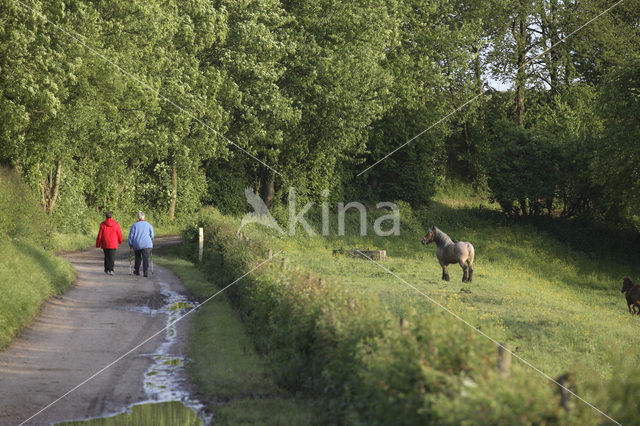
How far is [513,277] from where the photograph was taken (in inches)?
1382

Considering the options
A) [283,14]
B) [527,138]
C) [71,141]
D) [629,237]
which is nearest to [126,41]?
[71,141]

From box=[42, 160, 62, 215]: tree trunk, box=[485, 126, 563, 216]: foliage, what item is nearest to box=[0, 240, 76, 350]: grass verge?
box=[42, 160, 62, 215]: tree trunk

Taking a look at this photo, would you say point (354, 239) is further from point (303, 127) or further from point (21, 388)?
point (21, 388)

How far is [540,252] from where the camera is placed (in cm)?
4700

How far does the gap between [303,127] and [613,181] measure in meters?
20.5

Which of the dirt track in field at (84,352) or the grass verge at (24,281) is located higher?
the grass verge at (24,281)

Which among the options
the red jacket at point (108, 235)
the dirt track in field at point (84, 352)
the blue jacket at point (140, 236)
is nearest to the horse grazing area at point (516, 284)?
the dirt track in field at point (84, 352)

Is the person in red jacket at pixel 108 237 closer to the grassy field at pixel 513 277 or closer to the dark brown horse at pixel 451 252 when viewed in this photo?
the grassy field at pixel 513 277

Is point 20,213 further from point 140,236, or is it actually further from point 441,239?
point 441,239

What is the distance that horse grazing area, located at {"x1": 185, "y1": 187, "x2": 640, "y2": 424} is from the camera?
238 inches

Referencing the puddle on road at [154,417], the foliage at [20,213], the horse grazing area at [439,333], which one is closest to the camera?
the horse grazing area at [439,333]

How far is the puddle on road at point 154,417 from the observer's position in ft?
32.7

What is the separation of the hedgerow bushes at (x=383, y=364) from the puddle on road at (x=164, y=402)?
62.6 inches

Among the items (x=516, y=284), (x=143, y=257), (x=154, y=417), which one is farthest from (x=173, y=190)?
(x=154, y=417)
